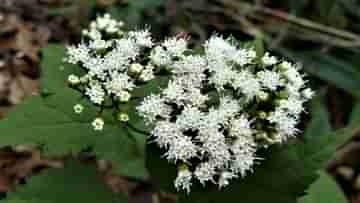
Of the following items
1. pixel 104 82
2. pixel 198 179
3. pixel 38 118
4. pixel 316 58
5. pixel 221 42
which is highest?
pixel 316 58

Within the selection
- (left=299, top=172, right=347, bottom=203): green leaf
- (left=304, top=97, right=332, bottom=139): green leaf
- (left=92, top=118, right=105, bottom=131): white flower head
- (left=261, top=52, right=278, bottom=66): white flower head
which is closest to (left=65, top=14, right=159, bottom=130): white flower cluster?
(left=92, top=118, right=105, bottom=131): white flower head

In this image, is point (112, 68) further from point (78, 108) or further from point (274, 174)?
point (274, 174)

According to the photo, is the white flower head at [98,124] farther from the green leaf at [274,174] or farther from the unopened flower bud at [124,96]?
A: the green leaf at [274,174]

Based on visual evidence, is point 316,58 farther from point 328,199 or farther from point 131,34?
point 131,34

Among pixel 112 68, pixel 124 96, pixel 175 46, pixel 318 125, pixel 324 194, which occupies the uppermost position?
pixel 318 125

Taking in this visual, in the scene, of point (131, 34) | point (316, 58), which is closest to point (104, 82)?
point (131, 34)

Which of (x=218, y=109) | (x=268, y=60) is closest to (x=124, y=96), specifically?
(x=218, y=109)

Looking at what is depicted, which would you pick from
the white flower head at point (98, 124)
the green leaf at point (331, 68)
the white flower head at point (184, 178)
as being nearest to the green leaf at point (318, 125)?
the green leaf at point (331, 68)
